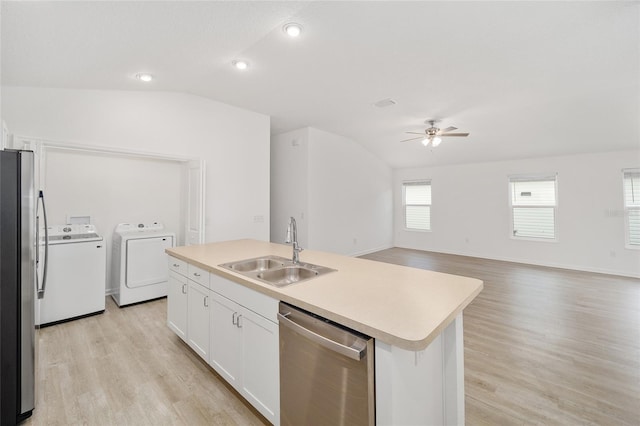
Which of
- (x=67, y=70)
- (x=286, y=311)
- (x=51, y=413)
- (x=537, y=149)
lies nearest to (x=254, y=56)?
(x=67, y=70)

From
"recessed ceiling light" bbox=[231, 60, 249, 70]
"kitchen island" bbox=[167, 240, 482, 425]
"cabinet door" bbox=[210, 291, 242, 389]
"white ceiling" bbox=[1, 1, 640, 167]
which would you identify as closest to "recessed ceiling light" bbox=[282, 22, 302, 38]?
"white ceiling" bbox=[1, 1, 640, 167]

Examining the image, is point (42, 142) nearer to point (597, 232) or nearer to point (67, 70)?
point (67, 70)

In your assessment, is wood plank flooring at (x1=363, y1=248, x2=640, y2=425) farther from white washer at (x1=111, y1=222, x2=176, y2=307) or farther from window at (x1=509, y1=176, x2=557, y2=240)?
white washer at (x1=111, y1=222, x2=176, y2=307)

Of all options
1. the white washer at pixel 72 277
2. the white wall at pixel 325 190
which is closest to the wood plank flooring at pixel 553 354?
the white wall at pixel 325 190

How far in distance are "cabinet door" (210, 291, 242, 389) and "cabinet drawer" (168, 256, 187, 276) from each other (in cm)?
55

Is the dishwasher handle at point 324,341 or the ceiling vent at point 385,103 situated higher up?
the ceiling vent at point 385,103

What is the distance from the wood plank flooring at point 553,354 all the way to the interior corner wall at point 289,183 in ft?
10.9

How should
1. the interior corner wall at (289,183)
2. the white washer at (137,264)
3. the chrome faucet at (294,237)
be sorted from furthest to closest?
the interior corner wall at (289,183), the white washer at (137,264), the chrome faucet at (294,237)

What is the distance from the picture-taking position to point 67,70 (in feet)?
8.61

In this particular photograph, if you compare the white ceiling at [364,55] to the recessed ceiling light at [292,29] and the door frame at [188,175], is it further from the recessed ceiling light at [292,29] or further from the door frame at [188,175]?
the door frame at [188,175]

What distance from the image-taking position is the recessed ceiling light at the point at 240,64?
9.63ft

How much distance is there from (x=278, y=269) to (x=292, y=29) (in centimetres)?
201

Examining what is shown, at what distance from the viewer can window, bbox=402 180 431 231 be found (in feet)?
24.8

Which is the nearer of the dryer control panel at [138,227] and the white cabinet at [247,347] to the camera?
the white cabinet at [247,347]
